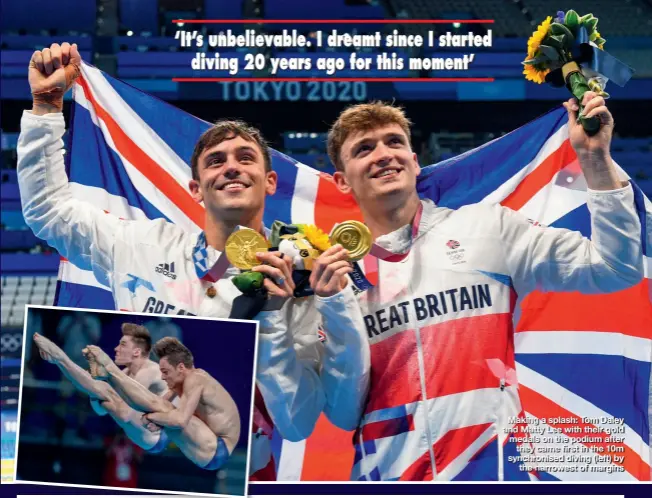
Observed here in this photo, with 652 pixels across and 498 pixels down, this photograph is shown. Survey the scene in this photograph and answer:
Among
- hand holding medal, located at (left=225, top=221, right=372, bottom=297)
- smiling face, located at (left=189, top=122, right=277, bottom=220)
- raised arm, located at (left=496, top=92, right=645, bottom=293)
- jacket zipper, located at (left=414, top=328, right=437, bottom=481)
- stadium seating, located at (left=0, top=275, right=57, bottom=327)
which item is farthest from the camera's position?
stadium seating, located at (left=0, top=275, right=57, bottom=327)

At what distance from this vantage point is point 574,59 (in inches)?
92.3

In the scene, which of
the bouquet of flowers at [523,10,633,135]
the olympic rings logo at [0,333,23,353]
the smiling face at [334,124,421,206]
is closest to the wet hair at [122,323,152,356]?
the smiling face at [334,124,421,206]

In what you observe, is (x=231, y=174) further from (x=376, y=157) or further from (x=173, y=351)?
(x=173, y=351)

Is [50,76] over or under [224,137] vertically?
over

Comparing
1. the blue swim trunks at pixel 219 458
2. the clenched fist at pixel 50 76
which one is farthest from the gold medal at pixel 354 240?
the clenched fist at pixel 50 76

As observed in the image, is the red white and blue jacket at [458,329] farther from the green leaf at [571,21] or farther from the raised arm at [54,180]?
the raised arm at [54,180]

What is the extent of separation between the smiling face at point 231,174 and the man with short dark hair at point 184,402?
1.73 feet

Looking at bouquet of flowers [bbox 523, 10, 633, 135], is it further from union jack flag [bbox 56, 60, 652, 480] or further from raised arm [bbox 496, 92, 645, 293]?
union jack flag [bbox 56, 60, 652, 480]

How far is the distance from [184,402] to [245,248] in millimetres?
379

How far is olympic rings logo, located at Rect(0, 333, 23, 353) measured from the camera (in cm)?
934

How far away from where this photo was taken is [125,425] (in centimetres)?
209


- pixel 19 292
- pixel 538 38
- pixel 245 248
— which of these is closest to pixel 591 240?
pixel 538 38

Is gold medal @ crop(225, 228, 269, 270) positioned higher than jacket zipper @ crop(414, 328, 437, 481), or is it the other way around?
gold medal @ crop(225, 228, 269, 270)

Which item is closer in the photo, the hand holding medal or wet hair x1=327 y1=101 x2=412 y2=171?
the hand holding medal
